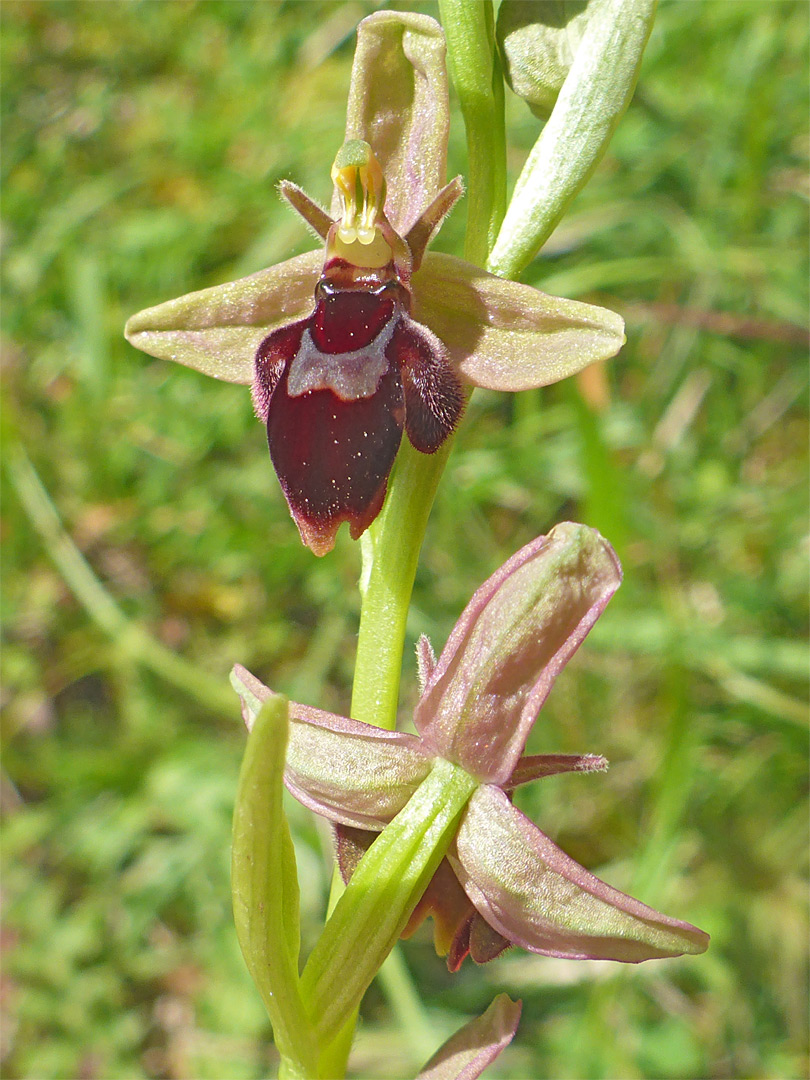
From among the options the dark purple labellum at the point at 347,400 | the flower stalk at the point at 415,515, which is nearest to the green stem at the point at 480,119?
the flower stalk at the point at 415,515

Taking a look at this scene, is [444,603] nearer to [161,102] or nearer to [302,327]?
[302,327]

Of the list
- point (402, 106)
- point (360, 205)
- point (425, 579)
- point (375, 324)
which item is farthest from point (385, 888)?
point (425, 579)

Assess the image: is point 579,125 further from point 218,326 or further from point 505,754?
point 505,754

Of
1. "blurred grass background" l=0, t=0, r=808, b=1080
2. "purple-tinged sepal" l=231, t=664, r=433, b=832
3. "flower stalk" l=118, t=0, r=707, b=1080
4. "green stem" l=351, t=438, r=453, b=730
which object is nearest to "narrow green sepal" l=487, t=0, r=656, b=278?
"flower stalk" l=118, t=0, r=707, b=1080

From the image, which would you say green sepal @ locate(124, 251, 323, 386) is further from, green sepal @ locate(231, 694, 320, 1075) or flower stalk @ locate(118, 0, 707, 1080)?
green sepal @ locate(231, 694, 320, 1075)

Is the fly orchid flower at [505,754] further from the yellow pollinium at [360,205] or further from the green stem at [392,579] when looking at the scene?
the yellow pollinium at [360,205]
